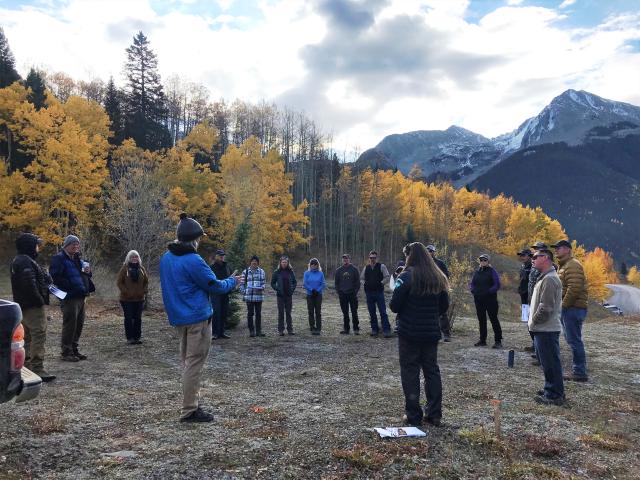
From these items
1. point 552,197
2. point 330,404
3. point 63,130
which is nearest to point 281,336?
point 330,404

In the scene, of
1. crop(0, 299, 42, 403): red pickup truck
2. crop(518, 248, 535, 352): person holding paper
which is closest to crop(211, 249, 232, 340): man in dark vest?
crop(518, 248, 535, 352): person holding paper

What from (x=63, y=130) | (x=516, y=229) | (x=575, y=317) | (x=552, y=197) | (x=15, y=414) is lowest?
(x=15, y=414)

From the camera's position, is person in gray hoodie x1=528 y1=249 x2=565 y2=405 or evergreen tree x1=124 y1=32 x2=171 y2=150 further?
evergreen tree x1=124 y1=32 x2=171 y2=150

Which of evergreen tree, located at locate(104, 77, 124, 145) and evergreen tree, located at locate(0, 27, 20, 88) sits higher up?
evergreen tree, located at locate(0, 27, 20, 88)

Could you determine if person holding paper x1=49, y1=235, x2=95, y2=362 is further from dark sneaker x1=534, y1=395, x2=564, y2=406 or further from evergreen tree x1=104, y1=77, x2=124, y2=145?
evergreen tree x1=104, y1=77, x2=124, y2=145

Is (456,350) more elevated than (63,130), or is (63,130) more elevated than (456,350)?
(63,130)

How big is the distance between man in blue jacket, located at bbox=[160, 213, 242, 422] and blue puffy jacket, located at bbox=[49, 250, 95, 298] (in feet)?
12.6

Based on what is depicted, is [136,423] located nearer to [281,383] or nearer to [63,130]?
[281,383]

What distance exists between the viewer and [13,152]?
125 feet

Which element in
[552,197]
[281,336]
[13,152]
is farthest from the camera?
[552,197]

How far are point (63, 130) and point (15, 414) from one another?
29.7 m

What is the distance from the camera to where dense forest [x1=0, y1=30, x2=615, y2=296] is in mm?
28109

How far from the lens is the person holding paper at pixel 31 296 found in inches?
260

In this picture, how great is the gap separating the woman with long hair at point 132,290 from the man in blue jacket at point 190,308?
204 inches
